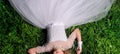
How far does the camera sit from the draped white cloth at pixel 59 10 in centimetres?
294

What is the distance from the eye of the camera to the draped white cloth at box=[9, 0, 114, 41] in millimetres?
2938

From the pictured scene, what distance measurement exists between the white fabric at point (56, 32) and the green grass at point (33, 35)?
0.16m

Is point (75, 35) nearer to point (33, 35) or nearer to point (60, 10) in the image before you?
point (60, 10)

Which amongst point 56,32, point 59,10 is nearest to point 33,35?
point 56,32

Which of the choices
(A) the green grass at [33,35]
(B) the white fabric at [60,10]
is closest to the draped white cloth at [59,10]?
(B) the white fabric at [60,10]

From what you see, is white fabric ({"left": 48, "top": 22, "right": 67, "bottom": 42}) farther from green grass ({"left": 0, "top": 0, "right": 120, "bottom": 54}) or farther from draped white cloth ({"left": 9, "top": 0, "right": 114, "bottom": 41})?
green grass ({"left": 0, "top": 0, "right": 120, "bottom": 54})

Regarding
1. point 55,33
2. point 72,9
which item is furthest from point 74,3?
point 55,33

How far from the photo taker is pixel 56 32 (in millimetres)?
3010

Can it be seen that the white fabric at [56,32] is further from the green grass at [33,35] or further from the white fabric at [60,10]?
the green grass at [33,35]

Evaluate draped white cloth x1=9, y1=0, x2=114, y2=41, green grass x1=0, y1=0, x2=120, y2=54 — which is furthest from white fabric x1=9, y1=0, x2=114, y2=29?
green grass x1=0, y1=0, x2=120, y2=54

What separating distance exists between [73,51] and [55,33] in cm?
30

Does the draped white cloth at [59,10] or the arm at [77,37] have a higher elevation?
the draped white cloth at [59,10]

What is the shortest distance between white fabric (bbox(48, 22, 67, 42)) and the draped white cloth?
0.8 inches

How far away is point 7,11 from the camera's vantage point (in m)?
3.25
